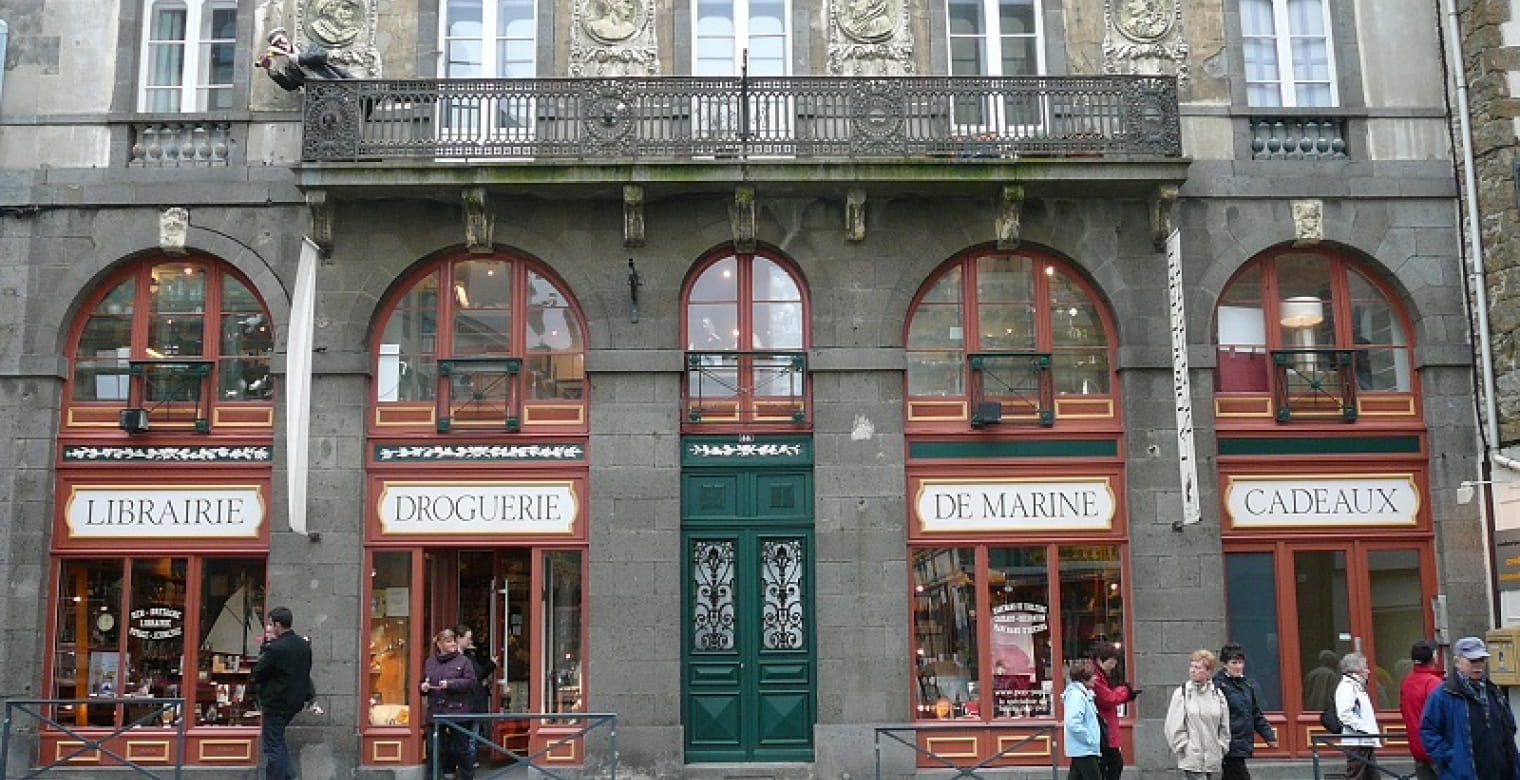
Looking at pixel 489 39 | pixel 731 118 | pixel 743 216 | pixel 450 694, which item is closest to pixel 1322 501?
pixel 743 216

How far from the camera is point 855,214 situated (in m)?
16.8

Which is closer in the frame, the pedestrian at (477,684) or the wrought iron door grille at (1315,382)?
the pedestrian at (477,684)

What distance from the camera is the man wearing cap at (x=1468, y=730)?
10.4 metres

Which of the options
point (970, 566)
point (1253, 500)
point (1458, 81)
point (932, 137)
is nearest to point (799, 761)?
point (970, 566)

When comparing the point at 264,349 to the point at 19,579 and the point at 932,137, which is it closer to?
the point at 19,579

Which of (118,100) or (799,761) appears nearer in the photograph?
(799,761)

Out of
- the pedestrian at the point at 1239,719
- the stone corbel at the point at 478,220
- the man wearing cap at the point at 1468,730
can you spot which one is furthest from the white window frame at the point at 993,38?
the man wearing cap at the point at 1468,730

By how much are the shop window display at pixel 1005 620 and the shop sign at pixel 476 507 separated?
4094mm

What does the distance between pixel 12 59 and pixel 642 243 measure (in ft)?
25.4

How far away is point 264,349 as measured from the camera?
56.1ft

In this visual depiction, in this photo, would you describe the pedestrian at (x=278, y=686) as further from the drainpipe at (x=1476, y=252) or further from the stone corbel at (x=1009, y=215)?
the drainpipe at (x=1476, y=252)

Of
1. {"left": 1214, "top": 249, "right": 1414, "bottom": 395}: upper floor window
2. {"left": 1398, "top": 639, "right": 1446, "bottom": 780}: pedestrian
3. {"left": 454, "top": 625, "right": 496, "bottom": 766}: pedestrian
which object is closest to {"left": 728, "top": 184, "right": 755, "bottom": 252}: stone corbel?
{"left": 454, "top": 625, "right": 496, "bottom": 766}: pedestrian

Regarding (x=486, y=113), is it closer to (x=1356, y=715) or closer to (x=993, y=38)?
(x=993, y=38)

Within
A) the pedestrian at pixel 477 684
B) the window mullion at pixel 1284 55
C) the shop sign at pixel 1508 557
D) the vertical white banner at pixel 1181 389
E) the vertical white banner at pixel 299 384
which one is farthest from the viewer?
the window mullion at pixel 1284 55
